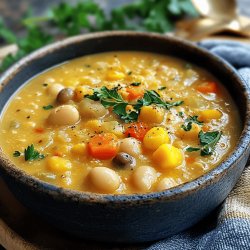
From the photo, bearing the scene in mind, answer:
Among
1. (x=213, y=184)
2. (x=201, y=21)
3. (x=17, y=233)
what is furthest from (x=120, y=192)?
(x=201, y=21)

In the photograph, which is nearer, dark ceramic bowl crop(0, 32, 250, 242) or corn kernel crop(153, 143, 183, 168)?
dark ceramic bowl crop(0, 32, 250, 242)

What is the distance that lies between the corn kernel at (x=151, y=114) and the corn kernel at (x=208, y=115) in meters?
0.24

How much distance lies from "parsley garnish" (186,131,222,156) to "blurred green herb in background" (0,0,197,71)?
1.90m

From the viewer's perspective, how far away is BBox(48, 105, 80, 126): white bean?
2.78 meters

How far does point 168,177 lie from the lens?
246 centimetres

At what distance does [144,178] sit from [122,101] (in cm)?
60

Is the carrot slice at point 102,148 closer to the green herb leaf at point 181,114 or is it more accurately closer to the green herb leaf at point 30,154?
the green herb leaf at point 30,154

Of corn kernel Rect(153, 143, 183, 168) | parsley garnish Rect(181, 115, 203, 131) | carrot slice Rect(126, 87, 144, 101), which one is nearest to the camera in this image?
corn kernel Rect(153, 143, 183, 168)

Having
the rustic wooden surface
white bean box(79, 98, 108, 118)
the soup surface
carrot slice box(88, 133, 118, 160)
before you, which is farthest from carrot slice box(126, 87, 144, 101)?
the rustic wooden surface

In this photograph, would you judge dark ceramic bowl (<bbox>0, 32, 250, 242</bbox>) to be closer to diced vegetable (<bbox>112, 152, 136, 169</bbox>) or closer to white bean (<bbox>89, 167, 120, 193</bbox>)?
white bean (<bbox>89, 167, 120, 193</bbox>)

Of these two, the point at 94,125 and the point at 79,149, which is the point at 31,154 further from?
the point at 94,125

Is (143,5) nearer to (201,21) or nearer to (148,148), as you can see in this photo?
(201,21)

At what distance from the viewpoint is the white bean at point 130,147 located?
8.42 ft

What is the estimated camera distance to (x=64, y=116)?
9.12 ft
